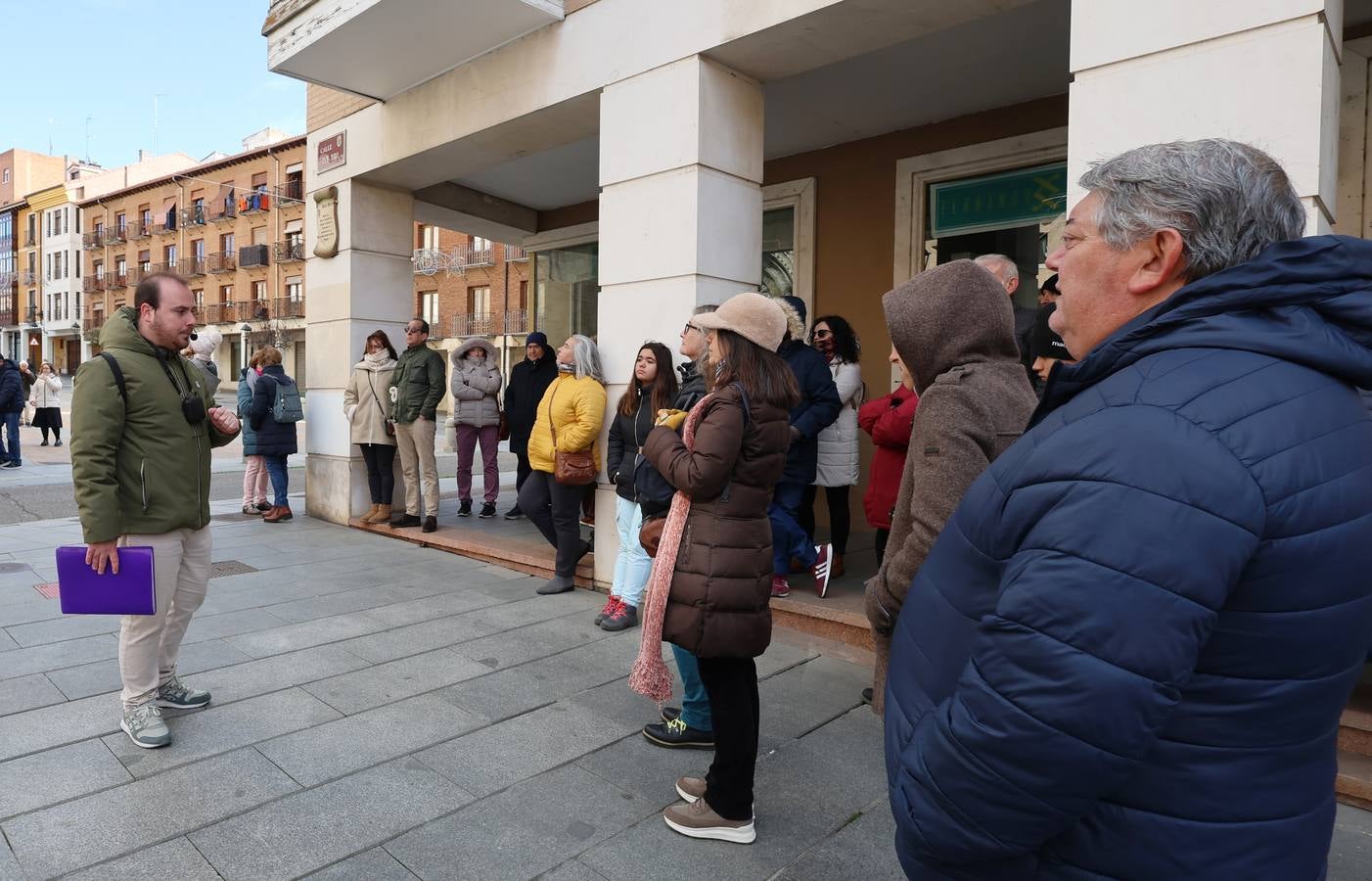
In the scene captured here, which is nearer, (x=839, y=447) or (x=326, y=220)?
(x=839, y=447)

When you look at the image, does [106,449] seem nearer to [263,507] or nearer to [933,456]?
[933,456]

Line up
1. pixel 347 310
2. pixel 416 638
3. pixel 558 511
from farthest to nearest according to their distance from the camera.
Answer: pixel 347 310 < pixel 558 511 < pixel 416 638

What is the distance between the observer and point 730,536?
2.81 m

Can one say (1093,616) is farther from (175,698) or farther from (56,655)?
(56,655)

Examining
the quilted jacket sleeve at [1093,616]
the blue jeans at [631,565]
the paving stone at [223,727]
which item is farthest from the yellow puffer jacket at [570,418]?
the quilted jacket sleeve at [1093,616]

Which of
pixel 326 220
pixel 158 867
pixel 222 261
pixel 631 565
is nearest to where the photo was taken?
pixel 158 867

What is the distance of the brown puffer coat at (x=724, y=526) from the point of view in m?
2.74

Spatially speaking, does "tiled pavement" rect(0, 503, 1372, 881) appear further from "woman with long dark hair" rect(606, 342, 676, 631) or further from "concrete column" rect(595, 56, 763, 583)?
"concrete column" rect(595, 56, 763, 583)

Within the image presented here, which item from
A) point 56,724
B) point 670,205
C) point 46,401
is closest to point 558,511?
point 670,205

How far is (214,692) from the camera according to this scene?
3955 mm

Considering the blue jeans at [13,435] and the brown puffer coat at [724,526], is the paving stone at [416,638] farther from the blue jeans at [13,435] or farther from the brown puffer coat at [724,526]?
the blue jeans at [13,435]

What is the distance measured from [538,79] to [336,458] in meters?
4.49

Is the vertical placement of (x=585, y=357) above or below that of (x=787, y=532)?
above

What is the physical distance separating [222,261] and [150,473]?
51885mm
